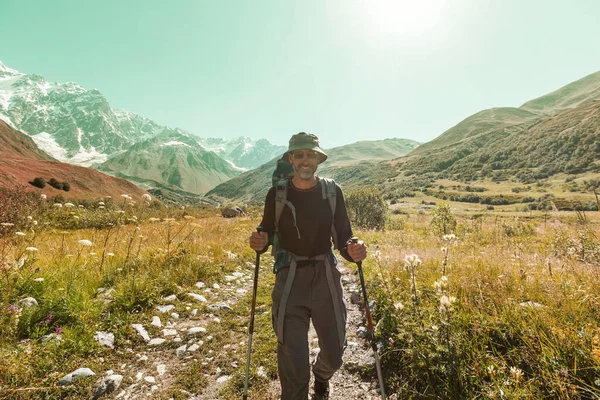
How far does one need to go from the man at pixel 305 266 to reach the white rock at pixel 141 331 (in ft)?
10.4

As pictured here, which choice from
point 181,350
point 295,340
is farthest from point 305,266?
point 181,350

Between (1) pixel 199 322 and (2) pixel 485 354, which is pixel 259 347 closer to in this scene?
(1) pixel 199 322


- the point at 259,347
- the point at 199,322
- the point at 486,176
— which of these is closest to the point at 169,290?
the point at 199,322

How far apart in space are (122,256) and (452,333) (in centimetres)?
837

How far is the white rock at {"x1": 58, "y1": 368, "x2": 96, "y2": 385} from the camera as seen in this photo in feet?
11.9

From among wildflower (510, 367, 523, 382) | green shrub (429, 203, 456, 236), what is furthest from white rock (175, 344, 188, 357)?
green shrub (429, 203, 456, 236)

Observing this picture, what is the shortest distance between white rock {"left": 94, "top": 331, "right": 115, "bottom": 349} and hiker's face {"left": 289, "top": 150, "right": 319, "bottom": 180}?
445 cm

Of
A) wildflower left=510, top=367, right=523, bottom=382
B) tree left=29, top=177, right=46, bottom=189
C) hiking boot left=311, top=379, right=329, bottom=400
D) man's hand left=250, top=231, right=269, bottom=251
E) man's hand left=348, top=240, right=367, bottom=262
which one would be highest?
tree left=29, top=177, right=46, bottom=189

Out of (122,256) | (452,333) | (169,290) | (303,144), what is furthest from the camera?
(122,256)

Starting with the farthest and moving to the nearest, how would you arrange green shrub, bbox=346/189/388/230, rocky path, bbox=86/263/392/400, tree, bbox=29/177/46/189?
1. tree, bbox=29/177/46/189
2. green shrub, bbox=346/189/388/230
3. rocky path, bbox=86/263/392/400

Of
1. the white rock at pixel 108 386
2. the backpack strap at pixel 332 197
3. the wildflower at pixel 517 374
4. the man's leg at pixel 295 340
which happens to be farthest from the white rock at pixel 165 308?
the wildflower at pixel 517 374

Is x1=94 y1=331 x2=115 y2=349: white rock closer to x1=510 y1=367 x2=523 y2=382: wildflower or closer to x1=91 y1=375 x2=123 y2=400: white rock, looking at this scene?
x1=91 y1=375 x2=123 y2=400: white rock

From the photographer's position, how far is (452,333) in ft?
11.8

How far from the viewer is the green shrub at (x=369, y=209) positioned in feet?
103
